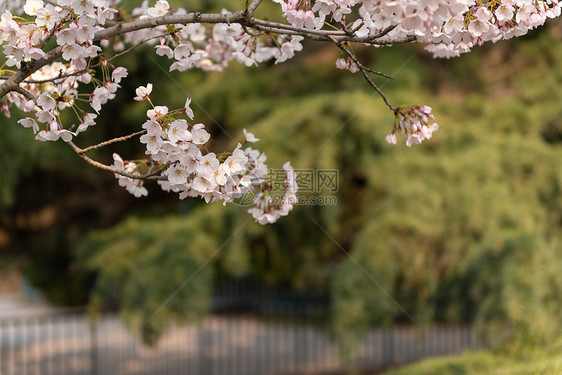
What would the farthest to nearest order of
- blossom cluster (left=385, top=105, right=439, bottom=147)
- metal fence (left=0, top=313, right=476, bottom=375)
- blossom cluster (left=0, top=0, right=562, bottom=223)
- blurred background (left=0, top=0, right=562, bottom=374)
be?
metal fence (left=0, top=313, right=476, bottom=375) → blurred background (left=0, top=0, right=562, bottom=374) → blossom cluster (left=385, top=105, right=439, bottom=147) → blossom cluster (left=0, top=0, right=562, bottom=223)

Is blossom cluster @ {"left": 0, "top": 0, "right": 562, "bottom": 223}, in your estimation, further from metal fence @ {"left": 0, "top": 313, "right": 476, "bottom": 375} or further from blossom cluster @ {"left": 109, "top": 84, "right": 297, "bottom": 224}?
metal fence @ {"left": 0, "top": 313, "right": 476, "bottom": 375}

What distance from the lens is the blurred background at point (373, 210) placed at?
2.71 meters

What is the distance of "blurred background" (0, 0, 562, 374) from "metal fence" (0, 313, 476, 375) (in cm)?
149

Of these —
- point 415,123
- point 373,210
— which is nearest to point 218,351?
point 373,210

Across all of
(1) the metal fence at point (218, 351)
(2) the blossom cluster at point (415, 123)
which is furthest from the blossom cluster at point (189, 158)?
(1) the metal fence at point (218, 351)

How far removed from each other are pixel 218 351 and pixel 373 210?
137 inches

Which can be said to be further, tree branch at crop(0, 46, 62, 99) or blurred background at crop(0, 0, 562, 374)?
blurred background at crop(0, 0, 562, 374)

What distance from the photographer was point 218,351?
5.97m

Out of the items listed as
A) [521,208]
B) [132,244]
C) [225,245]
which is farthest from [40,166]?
[521,208]

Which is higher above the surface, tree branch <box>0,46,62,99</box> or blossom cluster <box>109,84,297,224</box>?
tree branch <box>0,46,62,99</box>

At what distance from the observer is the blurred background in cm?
271

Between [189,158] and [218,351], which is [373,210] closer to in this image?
[189,158]

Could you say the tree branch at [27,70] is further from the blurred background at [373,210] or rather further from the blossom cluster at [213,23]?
the blurred background at [373,210]

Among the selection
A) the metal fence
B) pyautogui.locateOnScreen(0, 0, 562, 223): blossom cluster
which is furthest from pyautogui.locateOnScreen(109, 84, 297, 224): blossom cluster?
the metal fence
